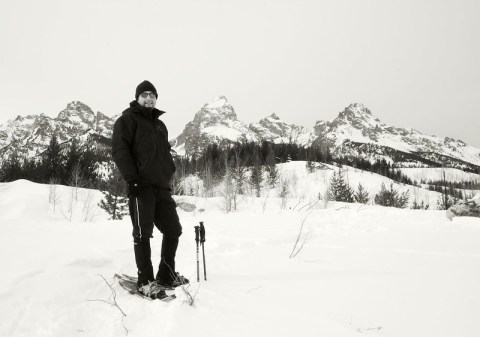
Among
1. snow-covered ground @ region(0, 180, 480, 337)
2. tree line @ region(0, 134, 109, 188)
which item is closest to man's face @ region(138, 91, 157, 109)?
snow-covered ground @ region(0, 180, 480, 337)

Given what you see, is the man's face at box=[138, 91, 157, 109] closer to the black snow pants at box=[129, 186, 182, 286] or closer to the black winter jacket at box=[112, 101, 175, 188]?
the black winter jacket at box=[112, 101, 175, 188]

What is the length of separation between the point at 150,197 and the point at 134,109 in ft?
2.86

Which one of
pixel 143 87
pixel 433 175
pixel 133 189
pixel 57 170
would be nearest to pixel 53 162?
pixel 57 170

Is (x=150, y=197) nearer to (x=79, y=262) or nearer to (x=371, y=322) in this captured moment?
(x=79, y=262)

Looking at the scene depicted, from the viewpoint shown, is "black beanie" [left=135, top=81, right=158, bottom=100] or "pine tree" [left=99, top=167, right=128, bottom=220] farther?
"pine tree" [left=99, top=167, right=128, bottom=220]

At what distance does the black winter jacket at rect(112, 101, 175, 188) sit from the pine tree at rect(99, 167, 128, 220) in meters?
12.9

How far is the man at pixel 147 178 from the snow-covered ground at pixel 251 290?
30 cm

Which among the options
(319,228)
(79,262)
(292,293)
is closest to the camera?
(292,293)

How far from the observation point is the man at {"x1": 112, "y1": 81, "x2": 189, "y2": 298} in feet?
8.56

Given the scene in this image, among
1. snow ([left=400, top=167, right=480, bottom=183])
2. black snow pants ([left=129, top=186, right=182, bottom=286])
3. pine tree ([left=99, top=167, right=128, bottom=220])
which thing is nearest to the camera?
black snow pants ([left=129, top=186, right=182, bottom=286])

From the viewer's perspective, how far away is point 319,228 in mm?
6820

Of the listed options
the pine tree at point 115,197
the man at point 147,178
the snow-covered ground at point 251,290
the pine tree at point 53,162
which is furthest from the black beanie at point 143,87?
the pine tree at point 53,162

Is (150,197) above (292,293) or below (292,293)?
above

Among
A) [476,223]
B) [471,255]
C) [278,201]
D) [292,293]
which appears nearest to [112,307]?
[292,293]
